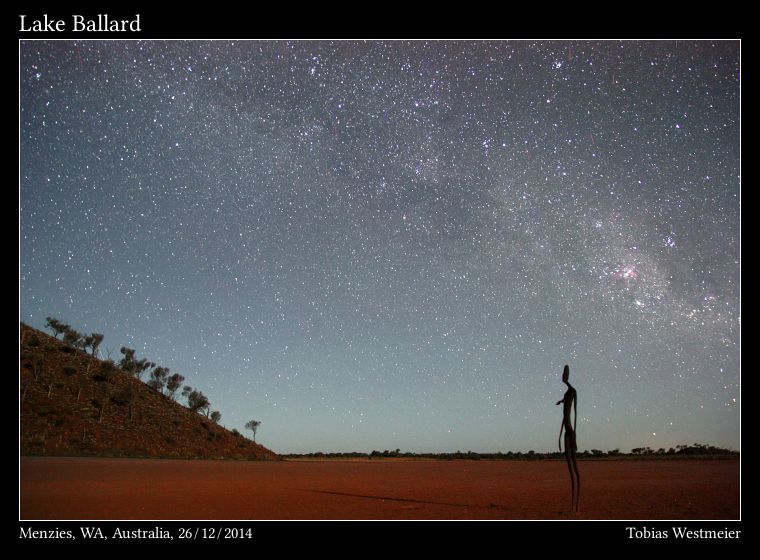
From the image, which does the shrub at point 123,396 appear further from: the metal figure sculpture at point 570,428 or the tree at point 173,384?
the metal figure sculpture at point 570,428

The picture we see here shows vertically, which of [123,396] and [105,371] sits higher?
[105,371]

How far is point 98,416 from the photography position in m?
55.1

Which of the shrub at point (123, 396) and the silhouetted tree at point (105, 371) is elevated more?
the silhouetted tree at point (105, 371)

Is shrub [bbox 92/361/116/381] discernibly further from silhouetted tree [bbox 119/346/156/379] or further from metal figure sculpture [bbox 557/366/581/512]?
metal figure sculpture [bbox 557/366/581/512]

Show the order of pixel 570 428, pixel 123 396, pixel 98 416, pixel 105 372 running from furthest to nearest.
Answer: pixel 105 372, pixel 123 396, pixel 98 416, pixel 570 428

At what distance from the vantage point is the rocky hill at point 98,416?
47.2 m

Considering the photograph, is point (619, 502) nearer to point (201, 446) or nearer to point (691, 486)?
point (691, 486)

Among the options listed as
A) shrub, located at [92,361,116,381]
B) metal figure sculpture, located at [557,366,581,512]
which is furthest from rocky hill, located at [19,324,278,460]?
metal figure sculpture, located at [557,366,581,512]

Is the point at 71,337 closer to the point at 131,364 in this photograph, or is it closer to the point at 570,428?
the point at 131,364

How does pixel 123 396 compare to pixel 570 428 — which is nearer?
pixel 570 428

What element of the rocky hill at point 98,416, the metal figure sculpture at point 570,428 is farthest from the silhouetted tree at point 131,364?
the metal figure sculpture at point 570,428

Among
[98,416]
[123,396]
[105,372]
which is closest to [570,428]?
[98,416]

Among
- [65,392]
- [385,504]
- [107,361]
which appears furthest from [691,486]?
[107,361]

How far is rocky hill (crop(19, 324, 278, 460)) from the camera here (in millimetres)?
47219
